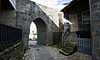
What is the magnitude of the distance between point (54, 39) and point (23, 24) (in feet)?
17.9

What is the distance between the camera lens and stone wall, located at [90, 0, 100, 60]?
2420mm

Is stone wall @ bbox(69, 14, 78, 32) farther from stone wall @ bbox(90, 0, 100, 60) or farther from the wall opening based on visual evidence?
stone wall @ bbox(90, 0, 100, 60)

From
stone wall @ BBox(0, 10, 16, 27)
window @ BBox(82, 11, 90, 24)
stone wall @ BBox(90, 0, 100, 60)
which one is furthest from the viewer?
stone wall @ BBox(0, 10, 16, 27)

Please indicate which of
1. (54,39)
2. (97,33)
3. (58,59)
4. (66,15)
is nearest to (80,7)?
(66,15)

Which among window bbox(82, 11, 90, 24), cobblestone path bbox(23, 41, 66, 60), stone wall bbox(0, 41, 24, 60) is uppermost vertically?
window bbox(82, 11, 90, 24)

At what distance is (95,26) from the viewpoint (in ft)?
8.24

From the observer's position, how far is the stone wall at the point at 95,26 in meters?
2.42

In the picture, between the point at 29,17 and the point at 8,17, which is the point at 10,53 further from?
the point at 29,17

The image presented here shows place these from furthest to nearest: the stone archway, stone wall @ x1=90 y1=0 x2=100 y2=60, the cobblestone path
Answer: the stone archway → the cobblestone path → stone wall @ x1=90 y1=0 x2=100 y2=60

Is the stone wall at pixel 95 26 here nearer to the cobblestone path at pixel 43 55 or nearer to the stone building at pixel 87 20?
the stone building at pixel 87 20

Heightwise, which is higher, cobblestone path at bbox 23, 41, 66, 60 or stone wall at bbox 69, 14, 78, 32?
stone wall at bbox 69, 14, 78, 32

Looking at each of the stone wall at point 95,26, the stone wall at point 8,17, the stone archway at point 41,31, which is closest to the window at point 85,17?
the stone wall at point 95,26

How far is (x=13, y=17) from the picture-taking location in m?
7.95

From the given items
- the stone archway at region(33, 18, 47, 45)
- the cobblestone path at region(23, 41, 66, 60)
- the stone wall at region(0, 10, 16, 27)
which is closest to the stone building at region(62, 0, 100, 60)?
the cobblestone path at region(23, 41, 66, 60)
